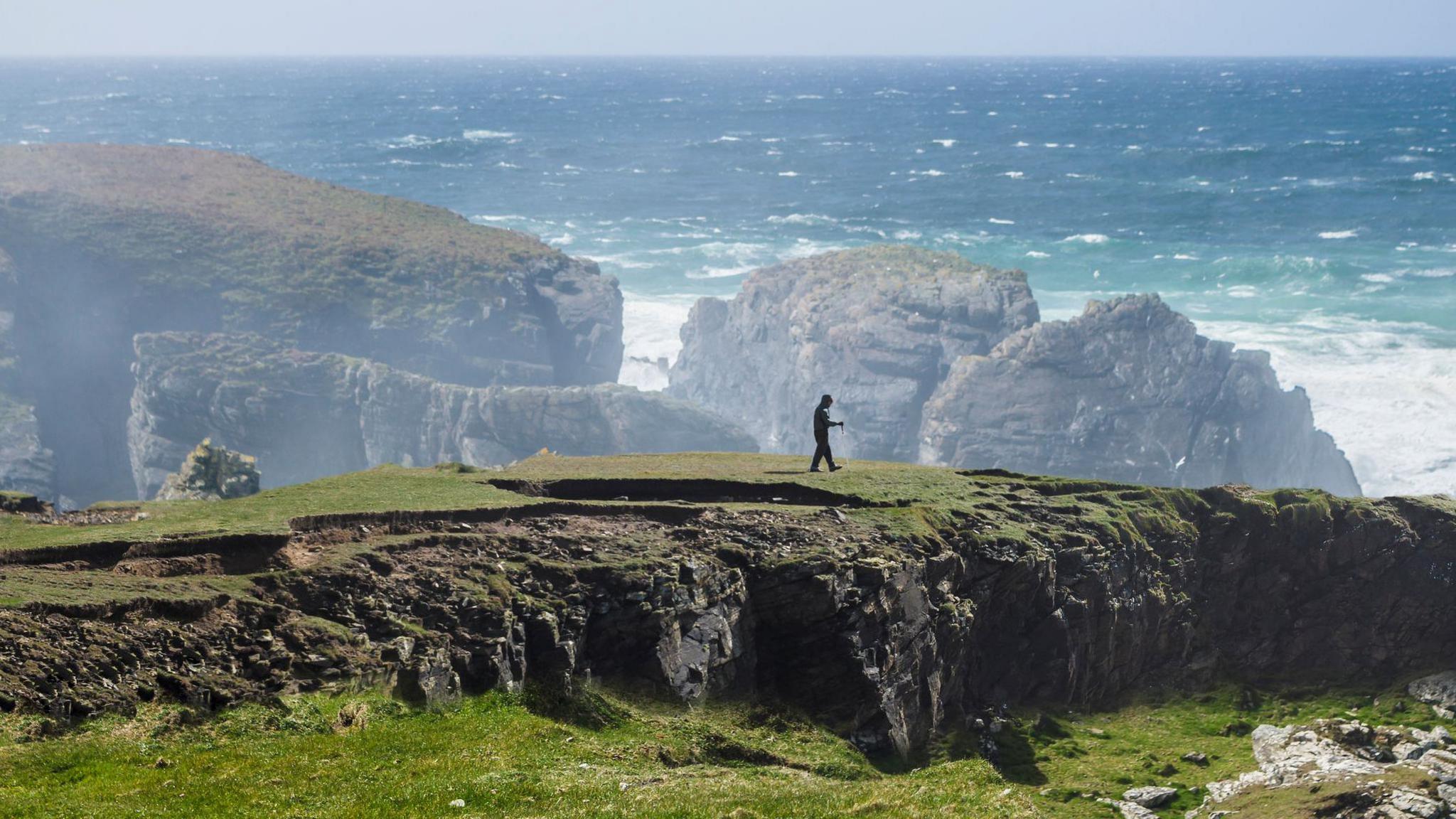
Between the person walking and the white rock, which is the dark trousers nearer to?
the person walking

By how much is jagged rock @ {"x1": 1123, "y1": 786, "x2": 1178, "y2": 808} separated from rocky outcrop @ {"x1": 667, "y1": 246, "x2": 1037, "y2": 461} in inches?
2441

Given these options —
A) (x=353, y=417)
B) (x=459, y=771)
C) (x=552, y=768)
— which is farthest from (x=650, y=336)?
(x=459, y=771)

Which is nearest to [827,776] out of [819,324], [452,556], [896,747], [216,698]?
[896,747]

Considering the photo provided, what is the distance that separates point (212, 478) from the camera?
54.1 metres

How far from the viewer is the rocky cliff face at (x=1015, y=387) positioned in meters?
80.8

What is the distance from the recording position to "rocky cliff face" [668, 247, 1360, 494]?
80812 mm

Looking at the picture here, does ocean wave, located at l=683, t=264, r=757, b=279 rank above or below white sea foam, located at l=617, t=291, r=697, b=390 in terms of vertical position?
above

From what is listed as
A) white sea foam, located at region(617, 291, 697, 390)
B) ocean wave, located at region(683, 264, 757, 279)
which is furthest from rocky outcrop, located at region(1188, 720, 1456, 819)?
ocean wave, located at region(683, 264, 757, 279)

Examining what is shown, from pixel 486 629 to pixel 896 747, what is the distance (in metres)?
8.78

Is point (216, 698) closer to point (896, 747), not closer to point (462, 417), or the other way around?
point (896, 747)

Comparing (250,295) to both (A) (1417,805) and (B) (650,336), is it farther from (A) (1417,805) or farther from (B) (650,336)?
(A) (1417,805)

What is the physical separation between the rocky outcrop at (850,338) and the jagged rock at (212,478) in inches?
1706

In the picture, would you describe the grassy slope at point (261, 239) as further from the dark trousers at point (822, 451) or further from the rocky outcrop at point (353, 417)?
the dark trousers at point (822, 451)

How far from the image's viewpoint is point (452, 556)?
88.5ft
